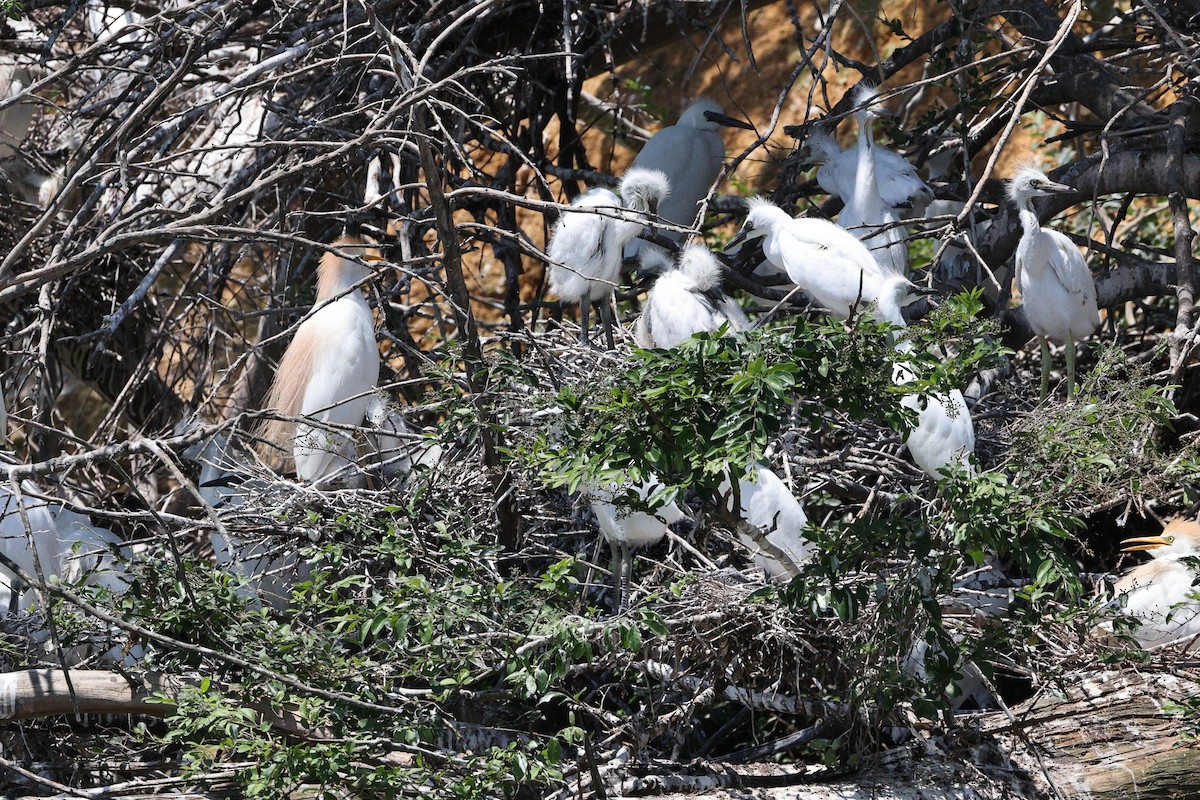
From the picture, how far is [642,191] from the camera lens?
4539 mm

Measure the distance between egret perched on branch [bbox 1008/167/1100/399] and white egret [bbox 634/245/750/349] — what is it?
3.21ft

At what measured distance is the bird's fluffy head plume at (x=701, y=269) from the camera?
13.2 feet

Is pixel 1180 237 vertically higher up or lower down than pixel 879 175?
lower down

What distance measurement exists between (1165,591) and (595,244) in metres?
2.18

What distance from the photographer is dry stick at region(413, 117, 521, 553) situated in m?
2.88

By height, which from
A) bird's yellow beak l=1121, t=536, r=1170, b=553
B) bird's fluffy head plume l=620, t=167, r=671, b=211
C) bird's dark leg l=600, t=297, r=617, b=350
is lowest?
bird's yellow beak l=1121, t=536, r=1170, b=553

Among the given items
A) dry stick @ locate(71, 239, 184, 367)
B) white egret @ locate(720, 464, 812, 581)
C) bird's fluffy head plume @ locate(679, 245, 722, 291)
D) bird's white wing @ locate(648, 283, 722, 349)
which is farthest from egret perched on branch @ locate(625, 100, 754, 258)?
white egret @ locate(720, 464, 812, 581)

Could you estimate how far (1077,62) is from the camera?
14.5ft

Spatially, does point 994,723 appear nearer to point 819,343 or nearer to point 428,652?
point 819,343

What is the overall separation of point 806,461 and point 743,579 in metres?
0.39

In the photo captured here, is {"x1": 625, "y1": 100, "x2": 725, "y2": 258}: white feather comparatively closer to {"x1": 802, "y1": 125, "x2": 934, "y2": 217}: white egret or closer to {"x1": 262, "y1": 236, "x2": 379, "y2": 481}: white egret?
{"x1": 802, "y1": 125, "x2": 934, "y2": 217}: white egret

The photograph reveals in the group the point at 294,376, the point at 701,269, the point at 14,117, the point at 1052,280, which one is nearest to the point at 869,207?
the point at 1052,280

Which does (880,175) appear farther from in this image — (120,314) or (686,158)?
(120,314)

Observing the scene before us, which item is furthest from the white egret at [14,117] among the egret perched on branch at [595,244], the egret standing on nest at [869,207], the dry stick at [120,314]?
the egret standing on nest at [869,207]
